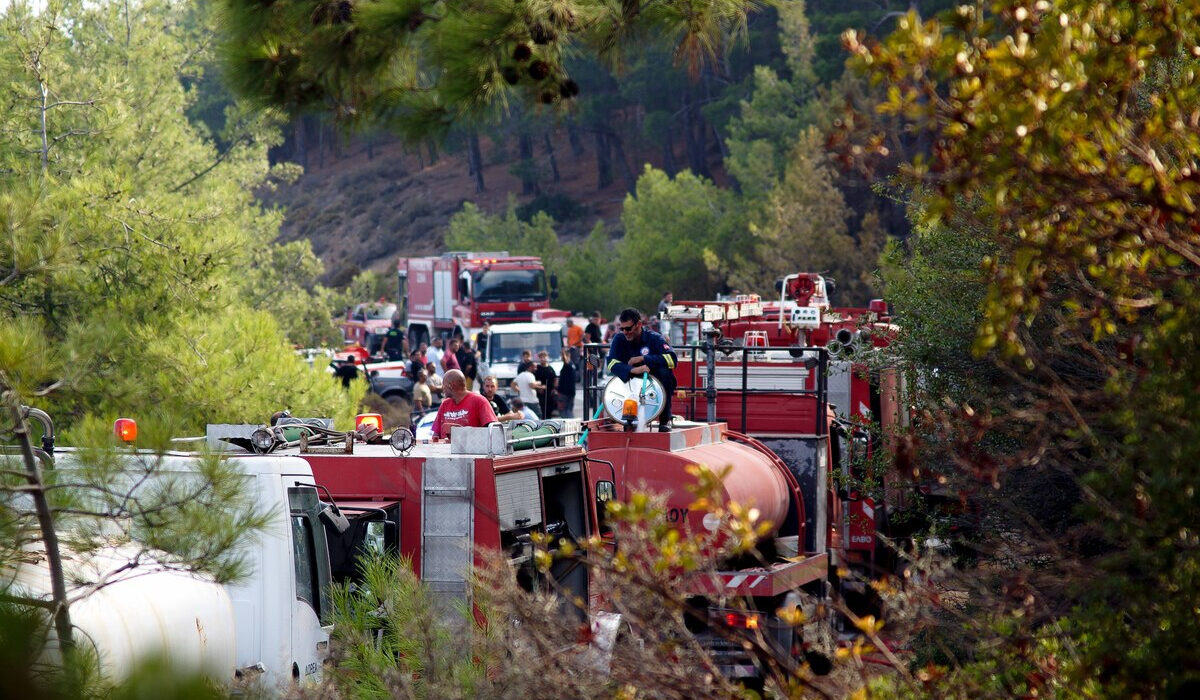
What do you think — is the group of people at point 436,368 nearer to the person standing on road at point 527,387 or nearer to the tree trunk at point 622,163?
the person standing on road at point 527,387

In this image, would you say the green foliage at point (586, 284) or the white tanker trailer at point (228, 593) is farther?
the green foliage at point (586, 284)

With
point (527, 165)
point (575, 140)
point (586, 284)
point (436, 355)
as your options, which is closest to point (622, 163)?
point (575, 140)

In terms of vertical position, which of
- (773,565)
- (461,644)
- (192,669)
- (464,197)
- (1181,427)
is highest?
(464,197)

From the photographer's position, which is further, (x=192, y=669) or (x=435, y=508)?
(x=435, y=508)

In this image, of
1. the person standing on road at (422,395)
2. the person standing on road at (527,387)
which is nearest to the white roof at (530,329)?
the person standing on road at (527,387)

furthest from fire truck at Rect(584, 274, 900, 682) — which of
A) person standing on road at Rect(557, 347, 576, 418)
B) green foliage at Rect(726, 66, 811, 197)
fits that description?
green foliage at Rect(726, 66, 811, 197)

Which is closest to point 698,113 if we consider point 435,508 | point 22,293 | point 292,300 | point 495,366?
point 495,366

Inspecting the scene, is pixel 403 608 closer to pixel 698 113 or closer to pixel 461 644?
pixel 461 644

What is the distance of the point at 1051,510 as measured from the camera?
797 cm

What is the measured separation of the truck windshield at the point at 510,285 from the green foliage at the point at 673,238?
29.0 ft

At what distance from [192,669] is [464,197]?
73.7 metres

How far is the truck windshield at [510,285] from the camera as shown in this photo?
123 feet

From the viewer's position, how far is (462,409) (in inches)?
381

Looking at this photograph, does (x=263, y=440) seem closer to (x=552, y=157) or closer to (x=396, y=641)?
(x=396, y=641)
